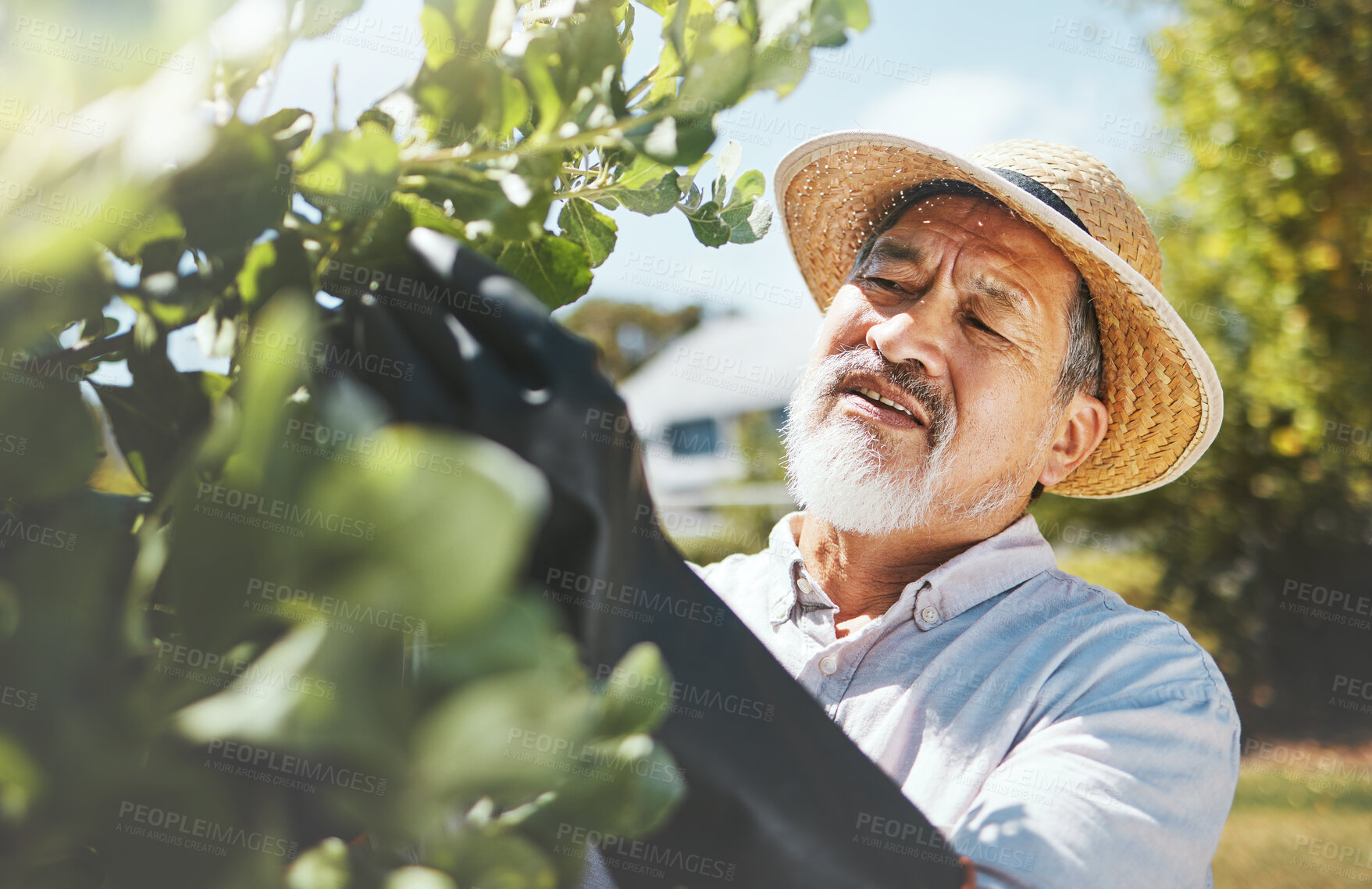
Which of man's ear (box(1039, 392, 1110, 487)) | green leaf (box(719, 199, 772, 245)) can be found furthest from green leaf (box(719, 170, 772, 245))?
man's ear (box(1039, 392, 1110, 487))

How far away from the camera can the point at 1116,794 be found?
973 mm

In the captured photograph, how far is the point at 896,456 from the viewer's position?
5.07 ft

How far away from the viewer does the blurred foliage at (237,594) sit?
25 centimetres

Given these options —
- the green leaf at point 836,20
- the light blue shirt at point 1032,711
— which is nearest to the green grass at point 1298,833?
the light blue shirt at point 1032,711

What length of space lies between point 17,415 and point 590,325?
23333 millimetres

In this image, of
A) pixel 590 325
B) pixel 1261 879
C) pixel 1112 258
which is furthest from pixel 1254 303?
pixel 590 325

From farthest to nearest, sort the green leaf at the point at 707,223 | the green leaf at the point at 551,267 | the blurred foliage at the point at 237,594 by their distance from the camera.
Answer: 1. the green leaf at the point at 707,223
2. the green leaf at the point at 551,267
3. the blurred foliage at the point at 237,594

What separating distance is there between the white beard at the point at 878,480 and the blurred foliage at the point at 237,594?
124cm

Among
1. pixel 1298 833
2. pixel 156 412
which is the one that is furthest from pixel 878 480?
pixel 1298 833

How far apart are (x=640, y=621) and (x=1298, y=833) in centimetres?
624

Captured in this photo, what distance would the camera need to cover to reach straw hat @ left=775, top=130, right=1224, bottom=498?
4.96 feet

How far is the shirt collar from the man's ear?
0.19 meters

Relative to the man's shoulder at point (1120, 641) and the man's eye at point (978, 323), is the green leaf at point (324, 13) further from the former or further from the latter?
the man's eye at point (978, 323)

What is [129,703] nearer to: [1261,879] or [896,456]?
[896,456]
